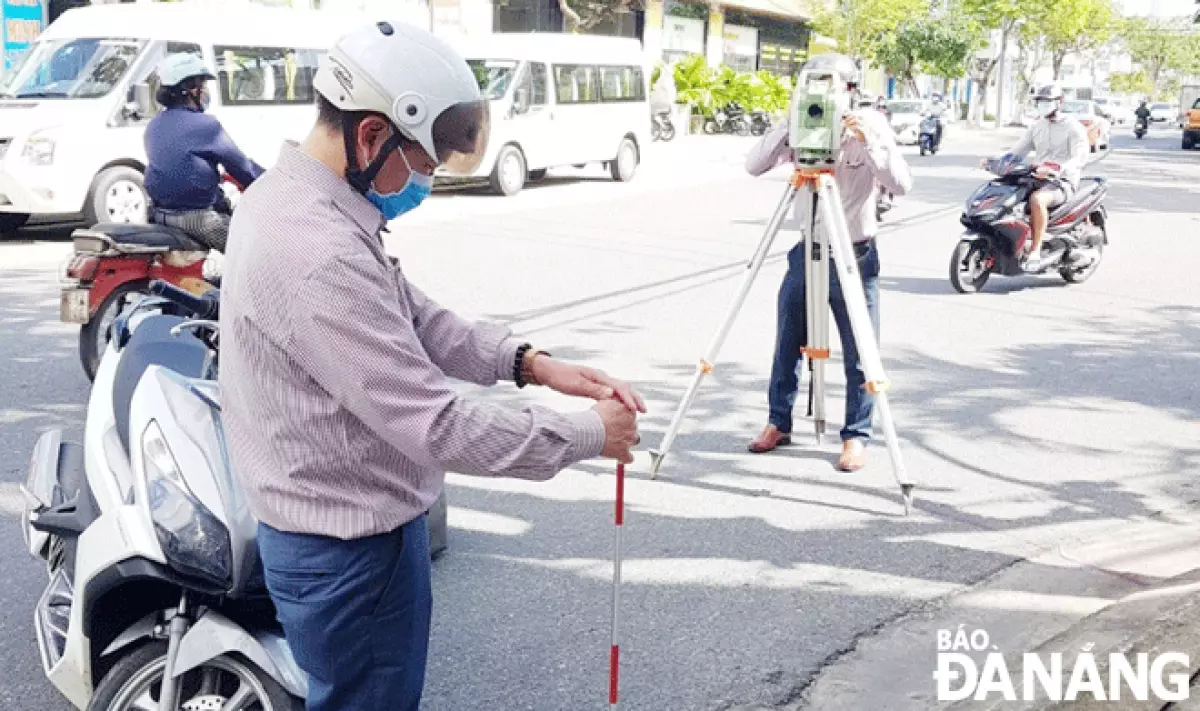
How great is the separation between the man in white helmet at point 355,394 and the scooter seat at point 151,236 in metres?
4.88

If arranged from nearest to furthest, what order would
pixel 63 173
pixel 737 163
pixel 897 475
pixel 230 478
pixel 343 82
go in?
pixel 343 82 → pixel 230 478 → pixel 897 475 → pixel 63 173 → pixel 737 163

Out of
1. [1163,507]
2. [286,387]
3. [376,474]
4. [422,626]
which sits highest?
[286,387]

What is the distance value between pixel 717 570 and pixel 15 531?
2596mm

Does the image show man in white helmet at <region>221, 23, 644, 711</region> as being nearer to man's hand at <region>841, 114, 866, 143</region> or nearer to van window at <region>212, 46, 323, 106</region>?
man's hand at <region>841, 114, 866, 143</region>

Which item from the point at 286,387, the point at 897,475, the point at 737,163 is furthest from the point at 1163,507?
the point at 737,163

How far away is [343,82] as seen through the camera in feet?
7.41

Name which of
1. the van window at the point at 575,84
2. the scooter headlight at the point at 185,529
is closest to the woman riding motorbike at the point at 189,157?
the scooter headlight at the point at 185,529

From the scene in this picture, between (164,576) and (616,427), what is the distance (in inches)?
41.8

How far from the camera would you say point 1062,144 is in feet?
38.4

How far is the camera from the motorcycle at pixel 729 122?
35594mm

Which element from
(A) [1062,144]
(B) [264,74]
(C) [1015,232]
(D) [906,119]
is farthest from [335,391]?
(D) [906,119]

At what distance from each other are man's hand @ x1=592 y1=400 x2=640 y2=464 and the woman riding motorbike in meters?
4.94

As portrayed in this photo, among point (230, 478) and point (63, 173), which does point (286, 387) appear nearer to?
point (230, 478)

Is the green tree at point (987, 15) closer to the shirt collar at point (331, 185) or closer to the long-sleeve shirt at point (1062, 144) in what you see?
the long-sleeve shirt at point (1062, 144)
